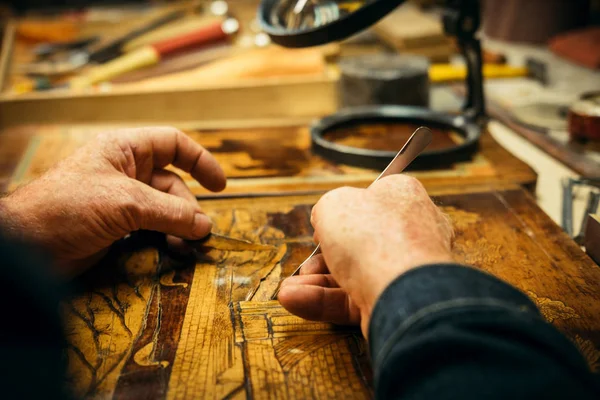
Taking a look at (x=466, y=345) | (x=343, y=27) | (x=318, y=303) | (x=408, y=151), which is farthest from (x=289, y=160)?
(x=466, y=345)

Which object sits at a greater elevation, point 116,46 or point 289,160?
point 116,46

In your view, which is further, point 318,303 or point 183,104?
point 183,104

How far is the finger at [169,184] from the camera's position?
4.56 feet

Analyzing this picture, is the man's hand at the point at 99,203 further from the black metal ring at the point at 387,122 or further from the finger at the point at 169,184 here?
the black metal ring at the point at 387,122

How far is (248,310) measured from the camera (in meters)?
1.08

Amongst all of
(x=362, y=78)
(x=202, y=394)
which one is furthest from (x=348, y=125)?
(x=202, y=394)

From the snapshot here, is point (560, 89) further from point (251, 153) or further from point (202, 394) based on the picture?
point (202, 394)

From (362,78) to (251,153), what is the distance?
1.74 ft

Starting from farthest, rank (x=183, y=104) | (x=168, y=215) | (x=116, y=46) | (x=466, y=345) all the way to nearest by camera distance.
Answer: (x=116, y=46) < (x=183, y=104) < (x=168, y=215) < (x=466, y=345)

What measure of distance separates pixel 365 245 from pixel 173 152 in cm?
66

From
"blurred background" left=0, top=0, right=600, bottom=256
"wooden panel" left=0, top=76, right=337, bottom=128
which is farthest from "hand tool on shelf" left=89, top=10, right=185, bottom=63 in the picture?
"wooden panel" left=0, top=76, right=337, bottom=128

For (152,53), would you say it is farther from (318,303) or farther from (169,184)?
(318,303)

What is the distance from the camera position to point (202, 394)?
88 centimetres

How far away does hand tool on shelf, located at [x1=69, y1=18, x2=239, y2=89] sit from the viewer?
2539 millimetres
